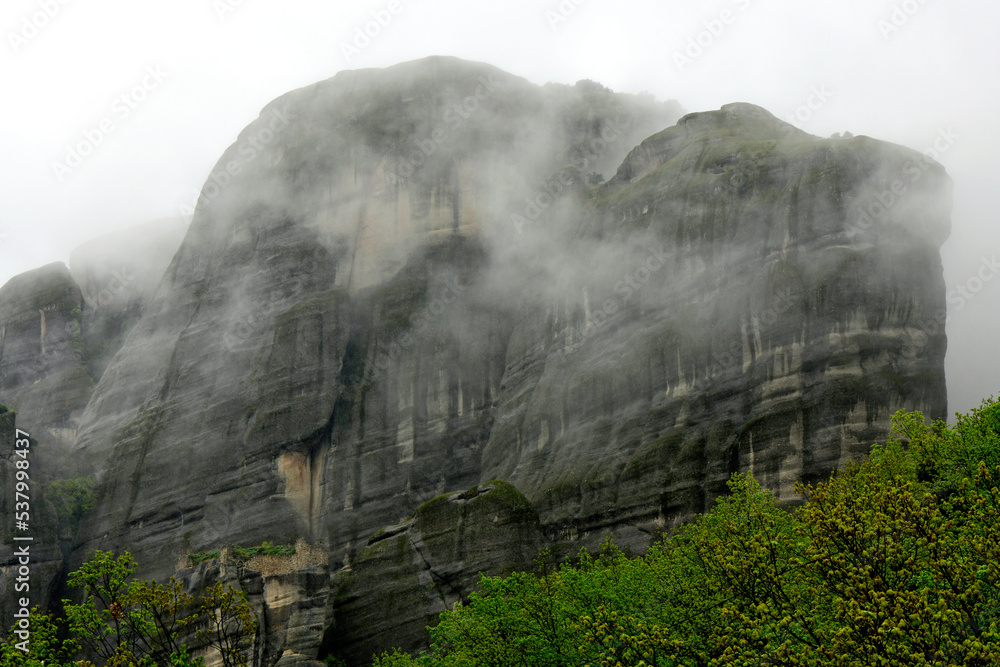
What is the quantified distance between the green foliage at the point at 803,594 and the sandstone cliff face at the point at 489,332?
37.3 ft

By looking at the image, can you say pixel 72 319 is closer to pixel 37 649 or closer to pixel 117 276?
pixel 117 276

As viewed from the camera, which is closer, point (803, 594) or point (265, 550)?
point (803, 594)

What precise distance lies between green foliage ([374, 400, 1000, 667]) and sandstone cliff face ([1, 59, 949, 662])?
11363mm

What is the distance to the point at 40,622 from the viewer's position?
3105cm

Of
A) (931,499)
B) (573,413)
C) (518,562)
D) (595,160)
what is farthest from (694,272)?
(931,499)

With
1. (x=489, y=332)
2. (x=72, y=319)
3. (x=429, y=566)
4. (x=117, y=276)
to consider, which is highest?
(x=117, y=276)

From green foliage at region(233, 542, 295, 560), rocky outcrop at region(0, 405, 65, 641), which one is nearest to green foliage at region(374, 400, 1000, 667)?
green foliage at region(233, 542, 295, 560)

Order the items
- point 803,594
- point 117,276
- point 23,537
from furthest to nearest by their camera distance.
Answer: point 117,276
point 23,537
point 803,594

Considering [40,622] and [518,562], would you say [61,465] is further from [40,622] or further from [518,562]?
[40,622]

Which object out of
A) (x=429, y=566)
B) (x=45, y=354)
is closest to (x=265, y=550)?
(x=429, y=566)

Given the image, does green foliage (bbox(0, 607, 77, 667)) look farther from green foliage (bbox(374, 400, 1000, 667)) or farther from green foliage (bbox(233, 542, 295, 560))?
green foliage (bbox(233, 542, 295, 560))

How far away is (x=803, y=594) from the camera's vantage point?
26.7m

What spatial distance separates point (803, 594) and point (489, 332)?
50.3 metres

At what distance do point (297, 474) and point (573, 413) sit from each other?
67.3ft
